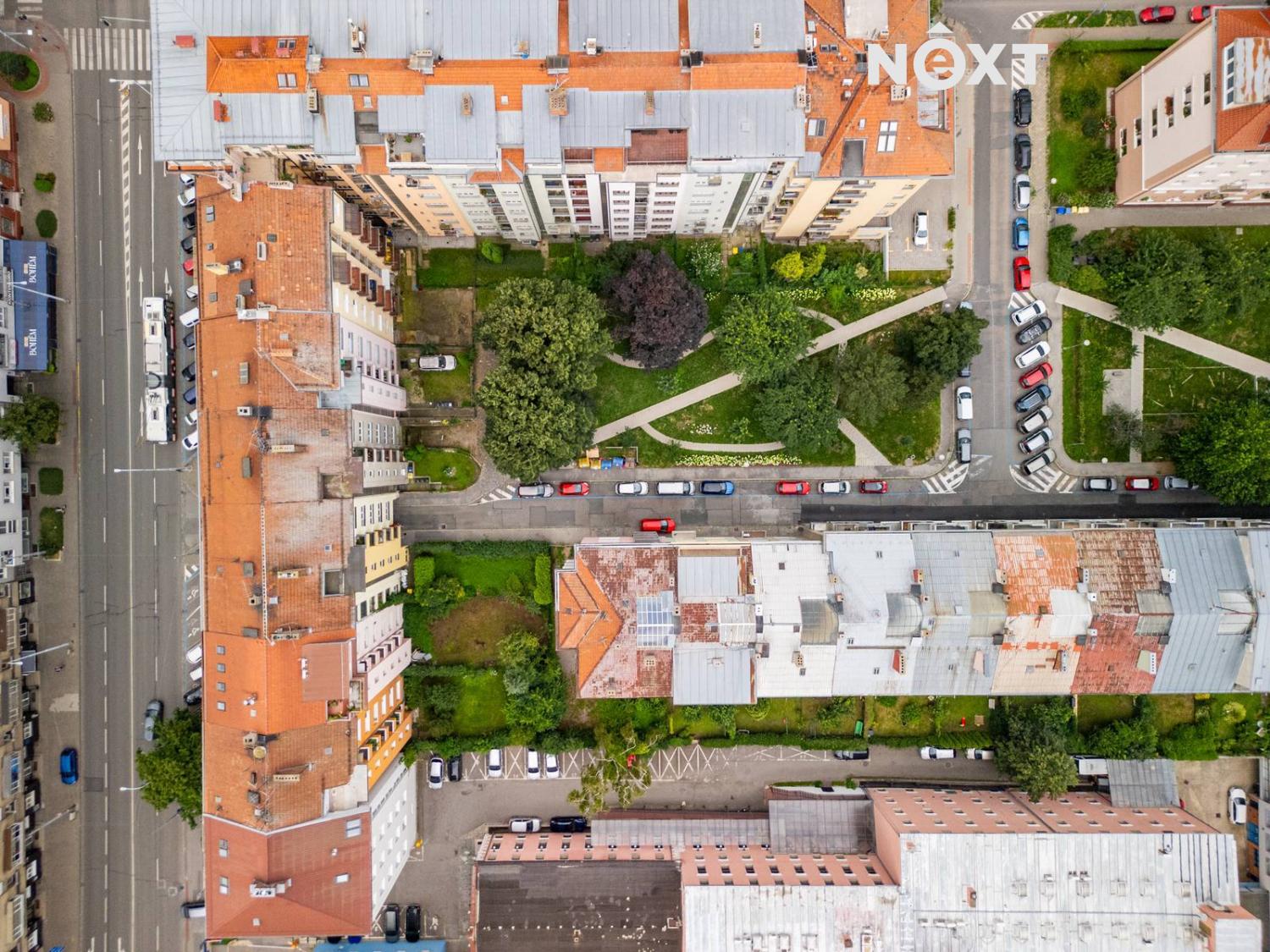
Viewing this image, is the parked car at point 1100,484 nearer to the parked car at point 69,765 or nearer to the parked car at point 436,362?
the parked car at point 436,362

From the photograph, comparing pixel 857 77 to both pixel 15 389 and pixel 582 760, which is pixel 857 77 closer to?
pixel 582 760

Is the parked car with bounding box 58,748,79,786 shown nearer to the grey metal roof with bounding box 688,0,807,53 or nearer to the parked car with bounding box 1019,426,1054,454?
the grey metal roof with bounding box 688,0,807,53

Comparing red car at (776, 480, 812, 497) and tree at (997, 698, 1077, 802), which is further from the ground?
red car at (776, 480, 812, 497)

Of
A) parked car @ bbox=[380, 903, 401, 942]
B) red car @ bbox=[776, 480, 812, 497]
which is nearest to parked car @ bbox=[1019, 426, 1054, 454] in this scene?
red car @ bbox=[776, 480, 812, 497]

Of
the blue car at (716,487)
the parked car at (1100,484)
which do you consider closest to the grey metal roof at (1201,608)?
the parked car at (1100,484)

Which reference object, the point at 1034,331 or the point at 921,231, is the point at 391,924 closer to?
the point at 921,231

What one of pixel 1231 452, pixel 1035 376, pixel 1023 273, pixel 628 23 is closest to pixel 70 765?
pixel 628 23
